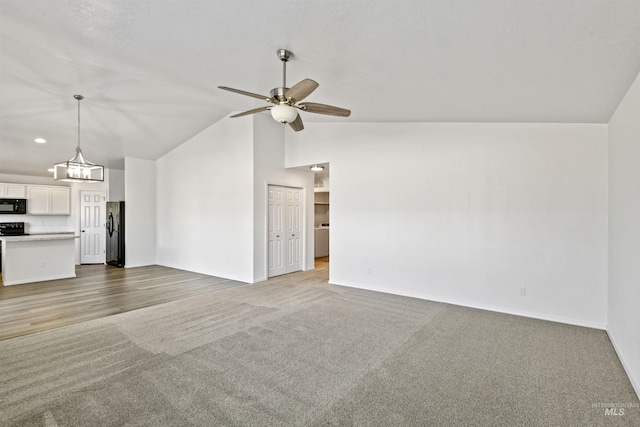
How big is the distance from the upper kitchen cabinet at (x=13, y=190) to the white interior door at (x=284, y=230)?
22.6 ft

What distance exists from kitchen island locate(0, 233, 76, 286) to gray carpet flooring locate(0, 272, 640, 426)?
3.52 meters

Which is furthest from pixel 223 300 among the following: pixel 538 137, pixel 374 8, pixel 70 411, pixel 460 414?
pixel 538 137

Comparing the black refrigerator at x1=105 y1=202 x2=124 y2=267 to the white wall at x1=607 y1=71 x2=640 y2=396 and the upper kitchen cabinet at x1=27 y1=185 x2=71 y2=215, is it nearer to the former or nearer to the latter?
the upper kitchen cabinet at x1=27 y1=185 x2=71 y2=215

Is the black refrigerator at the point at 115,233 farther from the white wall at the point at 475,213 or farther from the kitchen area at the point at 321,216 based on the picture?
the white wall at the point at 475,213

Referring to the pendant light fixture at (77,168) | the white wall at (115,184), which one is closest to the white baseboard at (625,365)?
the pendant light fixture at (77,168)

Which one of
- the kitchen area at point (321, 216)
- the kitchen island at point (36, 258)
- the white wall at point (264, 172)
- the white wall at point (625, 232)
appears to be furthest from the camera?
the kitchen area at point (321, 216)

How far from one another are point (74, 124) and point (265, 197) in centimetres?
379

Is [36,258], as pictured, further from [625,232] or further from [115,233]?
[625,232]

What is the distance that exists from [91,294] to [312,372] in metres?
4.53

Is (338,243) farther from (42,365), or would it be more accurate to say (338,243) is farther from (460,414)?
(42,365)

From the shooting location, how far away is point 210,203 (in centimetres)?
A: 670

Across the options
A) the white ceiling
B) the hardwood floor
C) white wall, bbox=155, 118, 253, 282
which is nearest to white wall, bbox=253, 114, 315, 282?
white wall, bbox=155, 118, 253, 282

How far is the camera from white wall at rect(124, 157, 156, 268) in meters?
7.60

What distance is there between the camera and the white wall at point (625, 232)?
2.53m
